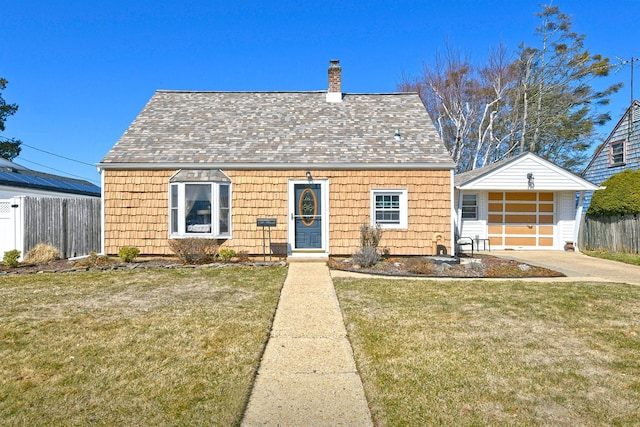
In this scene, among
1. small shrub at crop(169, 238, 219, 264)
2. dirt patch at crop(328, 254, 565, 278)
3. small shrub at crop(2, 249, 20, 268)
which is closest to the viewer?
dirt patch at crop(328, 254, 565, 278)

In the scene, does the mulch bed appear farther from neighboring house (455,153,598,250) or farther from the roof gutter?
neighboring house (455,153,598,250)

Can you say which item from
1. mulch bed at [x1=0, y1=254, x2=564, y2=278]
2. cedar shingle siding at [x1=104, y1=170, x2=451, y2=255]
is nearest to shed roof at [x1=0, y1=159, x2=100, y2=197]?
cedar shingle siding at [x1=104, y1=170, x2=451, y2=255]

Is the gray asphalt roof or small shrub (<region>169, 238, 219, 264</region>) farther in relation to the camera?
the gray asphalt roof

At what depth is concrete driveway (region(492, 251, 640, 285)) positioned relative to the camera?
8898mm

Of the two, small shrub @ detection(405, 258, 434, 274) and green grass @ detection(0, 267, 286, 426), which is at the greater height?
small shrub @ detection(405, 258, 434, 274)

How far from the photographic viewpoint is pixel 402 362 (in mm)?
3910

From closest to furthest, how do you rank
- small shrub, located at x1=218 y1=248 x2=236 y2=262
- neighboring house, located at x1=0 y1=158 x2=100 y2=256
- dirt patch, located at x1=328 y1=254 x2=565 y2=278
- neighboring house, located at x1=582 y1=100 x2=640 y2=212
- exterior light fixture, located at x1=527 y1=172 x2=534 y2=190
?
dirt patch, located at x1=328 y1=254 x2=565 y2=278 < small shrub, located at x1=218 y1=248 x2=236 y2=262 < neighboring house, located at x1=0 y1=158 x2=100 y2=256 < exterior light fixture, located at x1=527 y1=172 x2=534 y2=190 < neighboring house, located at x1=582 y1=100 x2=640 y2=212

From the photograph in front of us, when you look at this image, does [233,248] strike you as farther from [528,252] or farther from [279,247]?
[528,252]

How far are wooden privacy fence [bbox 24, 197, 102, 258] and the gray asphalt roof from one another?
7.19 feet

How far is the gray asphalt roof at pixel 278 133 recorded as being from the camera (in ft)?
38.4

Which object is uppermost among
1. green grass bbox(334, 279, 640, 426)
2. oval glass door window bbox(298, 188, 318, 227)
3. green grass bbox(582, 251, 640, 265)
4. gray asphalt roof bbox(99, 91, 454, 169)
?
gray asphalt roof bbox(99, 91, 454, 169)

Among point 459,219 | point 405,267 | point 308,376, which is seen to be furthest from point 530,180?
point 308,376

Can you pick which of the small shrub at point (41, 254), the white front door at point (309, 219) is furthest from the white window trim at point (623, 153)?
the small shrub at point (41, 254)

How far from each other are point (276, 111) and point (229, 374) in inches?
458
